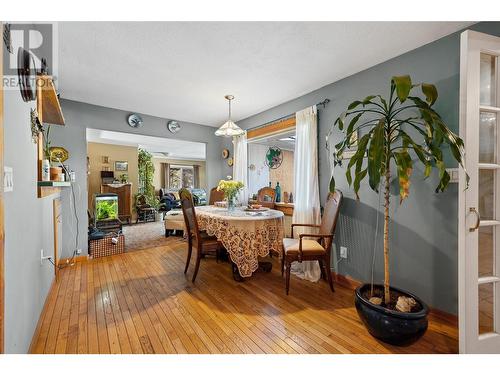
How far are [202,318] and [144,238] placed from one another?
3359 mm

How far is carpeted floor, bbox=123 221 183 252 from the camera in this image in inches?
156

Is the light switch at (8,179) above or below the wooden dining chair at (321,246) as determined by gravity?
above

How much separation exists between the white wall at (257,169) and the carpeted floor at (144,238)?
2062 mm

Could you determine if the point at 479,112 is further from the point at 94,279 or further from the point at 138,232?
the point at 138,232

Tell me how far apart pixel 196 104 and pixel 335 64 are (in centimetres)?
205

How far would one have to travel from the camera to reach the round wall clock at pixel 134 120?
3.58 metres

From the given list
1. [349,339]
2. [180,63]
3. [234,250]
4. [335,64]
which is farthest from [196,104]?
[349,339]

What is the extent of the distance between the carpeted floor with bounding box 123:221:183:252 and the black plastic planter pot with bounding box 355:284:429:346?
3.62 metres

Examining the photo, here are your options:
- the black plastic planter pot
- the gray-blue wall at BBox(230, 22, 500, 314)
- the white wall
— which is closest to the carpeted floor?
the white wall

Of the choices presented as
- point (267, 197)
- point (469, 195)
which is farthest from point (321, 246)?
point (267, 197)

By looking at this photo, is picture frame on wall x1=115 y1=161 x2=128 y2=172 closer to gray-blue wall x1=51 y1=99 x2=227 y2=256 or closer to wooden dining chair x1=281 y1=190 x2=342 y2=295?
gray-blue wall x1=51 y1=99 x2=227 y2=256

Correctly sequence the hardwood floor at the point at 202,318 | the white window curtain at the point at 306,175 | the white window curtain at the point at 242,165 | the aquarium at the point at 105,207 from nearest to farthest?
the hardwood floor at the point at 202,318
the white window curtain at the point at 306,175
the white window curtain at the point at 242,165
the aquarium at the point at 105,207
